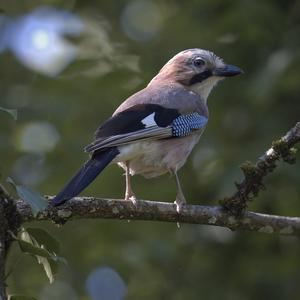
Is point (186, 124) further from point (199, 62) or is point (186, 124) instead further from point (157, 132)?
point (199, 62)

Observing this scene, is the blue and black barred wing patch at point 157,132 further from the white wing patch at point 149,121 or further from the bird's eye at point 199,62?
the bird's eye at point 199,62

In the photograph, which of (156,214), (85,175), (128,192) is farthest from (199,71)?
(156,214)

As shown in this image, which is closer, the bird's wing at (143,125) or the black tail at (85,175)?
the black tail at (85,175)

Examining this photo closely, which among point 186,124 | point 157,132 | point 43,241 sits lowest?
point 43,241

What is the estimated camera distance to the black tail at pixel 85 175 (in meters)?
4.33

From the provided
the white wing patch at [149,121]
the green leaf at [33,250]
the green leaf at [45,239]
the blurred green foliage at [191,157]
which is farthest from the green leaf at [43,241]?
the blurred green foliage at [191,157]

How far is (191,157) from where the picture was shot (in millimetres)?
7754

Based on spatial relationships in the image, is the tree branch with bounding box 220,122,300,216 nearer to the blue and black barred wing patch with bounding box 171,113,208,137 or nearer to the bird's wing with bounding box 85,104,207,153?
the bird's wing with bounding box 85,104,207,153

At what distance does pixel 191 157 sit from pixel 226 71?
1.13 meters

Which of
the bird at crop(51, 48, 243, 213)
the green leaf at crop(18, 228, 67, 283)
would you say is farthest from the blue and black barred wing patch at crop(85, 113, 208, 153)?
the green leaf at crop(18, 228, 67, 283)

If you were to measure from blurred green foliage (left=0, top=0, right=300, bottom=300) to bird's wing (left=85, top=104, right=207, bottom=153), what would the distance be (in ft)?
3.19

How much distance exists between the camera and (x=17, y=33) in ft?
28.6

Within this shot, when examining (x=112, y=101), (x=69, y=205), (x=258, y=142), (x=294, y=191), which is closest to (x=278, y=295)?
(x=294, y=191)

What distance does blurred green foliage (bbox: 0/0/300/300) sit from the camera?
7.39 m
